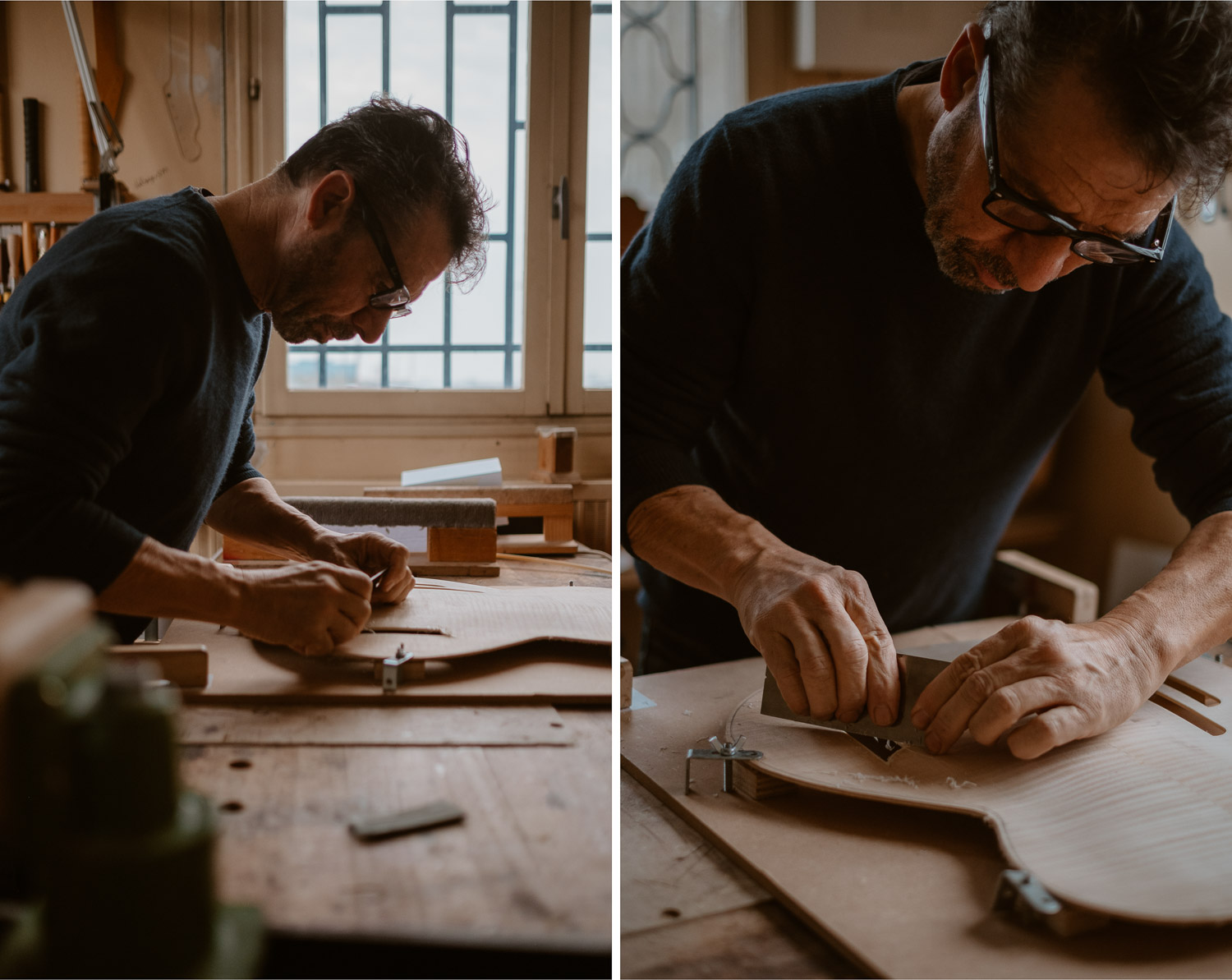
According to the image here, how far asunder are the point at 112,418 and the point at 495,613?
39 cm

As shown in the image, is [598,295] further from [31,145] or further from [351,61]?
[31,145]

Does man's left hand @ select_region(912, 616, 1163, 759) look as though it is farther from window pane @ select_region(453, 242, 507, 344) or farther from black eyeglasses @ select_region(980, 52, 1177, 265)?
window pane @ select_region(453, 242, 507, 344)

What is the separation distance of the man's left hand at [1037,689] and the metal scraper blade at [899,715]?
0.5 inches

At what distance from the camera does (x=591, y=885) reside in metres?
0.49

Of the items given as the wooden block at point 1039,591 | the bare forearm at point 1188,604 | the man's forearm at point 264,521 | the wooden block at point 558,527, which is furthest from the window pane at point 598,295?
the wooden block at point 1039,591

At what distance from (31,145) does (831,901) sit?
752mm

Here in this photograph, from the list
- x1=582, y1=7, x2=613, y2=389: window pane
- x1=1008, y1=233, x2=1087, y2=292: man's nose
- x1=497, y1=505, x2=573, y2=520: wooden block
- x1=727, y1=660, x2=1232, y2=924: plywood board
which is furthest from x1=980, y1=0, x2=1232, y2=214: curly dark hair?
x1=497, y1=505, x2=573, y2=520: wooden block

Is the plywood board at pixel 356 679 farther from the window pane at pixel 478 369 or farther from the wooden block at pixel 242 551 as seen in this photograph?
the window pane at pixel 478 369

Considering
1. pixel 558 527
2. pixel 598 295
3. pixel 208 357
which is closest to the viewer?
pixel 208 357

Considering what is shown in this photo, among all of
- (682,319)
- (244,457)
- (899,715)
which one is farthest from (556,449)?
(899,715)

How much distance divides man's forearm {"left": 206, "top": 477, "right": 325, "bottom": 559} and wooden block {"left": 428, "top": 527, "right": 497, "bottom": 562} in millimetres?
118

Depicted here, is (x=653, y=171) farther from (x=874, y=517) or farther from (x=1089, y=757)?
(x=1089, y=757)

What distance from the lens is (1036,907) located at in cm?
51

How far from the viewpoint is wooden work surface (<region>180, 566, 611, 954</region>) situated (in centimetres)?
45
